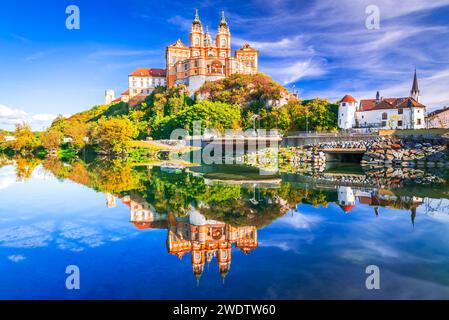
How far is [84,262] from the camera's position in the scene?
8.66 metres

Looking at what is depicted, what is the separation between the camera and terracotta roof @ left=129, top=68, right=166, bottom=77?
9044 centimetres

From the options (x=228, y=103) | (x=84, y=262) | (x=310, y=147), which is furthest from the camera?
(x=228, y=103)

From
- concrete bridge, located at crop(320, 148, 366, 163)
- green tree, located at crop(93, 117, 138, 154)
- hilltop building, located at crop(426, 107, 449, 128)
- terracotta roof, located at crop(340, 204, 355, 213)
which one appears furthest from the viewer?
hilltop building, located at crop(426, 107, 449, 128)

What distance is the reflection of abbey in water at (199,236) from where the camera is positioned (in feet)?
29.2

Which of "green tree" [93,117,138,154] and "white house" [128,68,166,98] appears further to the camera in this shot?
"white house" [128,68,166,98]

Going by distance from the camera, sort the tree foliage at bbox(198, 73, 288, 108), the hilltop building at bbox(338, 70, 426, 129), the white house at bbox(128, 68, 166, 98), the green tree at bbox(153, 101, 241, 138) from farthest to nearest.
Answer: the white house at bbox(128, 68, 166, 98)
the tree foliage at bbox(198, 73, 288, 108)
the green tree at bbox(153, 101, 241, 138)
the hilltop building at bbox(338, 70, 426, 129)

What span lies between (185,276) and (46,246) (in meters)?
4.98

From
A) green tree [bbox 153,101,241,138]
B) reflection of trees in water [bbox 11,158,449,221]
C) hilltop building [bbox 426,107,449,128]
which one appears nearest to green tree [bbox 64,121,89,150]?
green tree [bbox 153,101,241,138]

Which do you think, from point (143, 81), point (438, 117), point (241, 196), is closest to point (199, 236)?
point (241, 196)

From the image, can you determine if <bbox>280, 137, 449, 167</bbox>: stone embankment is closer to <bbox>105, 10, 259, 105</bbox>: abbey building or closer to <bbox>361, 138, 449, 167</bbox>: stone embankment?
<bbox>361, 138, 449, 167</bbox>: stone embankment

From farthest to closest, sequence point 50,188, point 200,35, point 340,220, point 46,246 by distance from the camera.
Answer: point 200,35
point 50,188
point 340,220
point 46,246

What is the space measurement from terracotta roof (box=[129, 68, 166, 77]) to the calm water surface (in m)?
76.6
